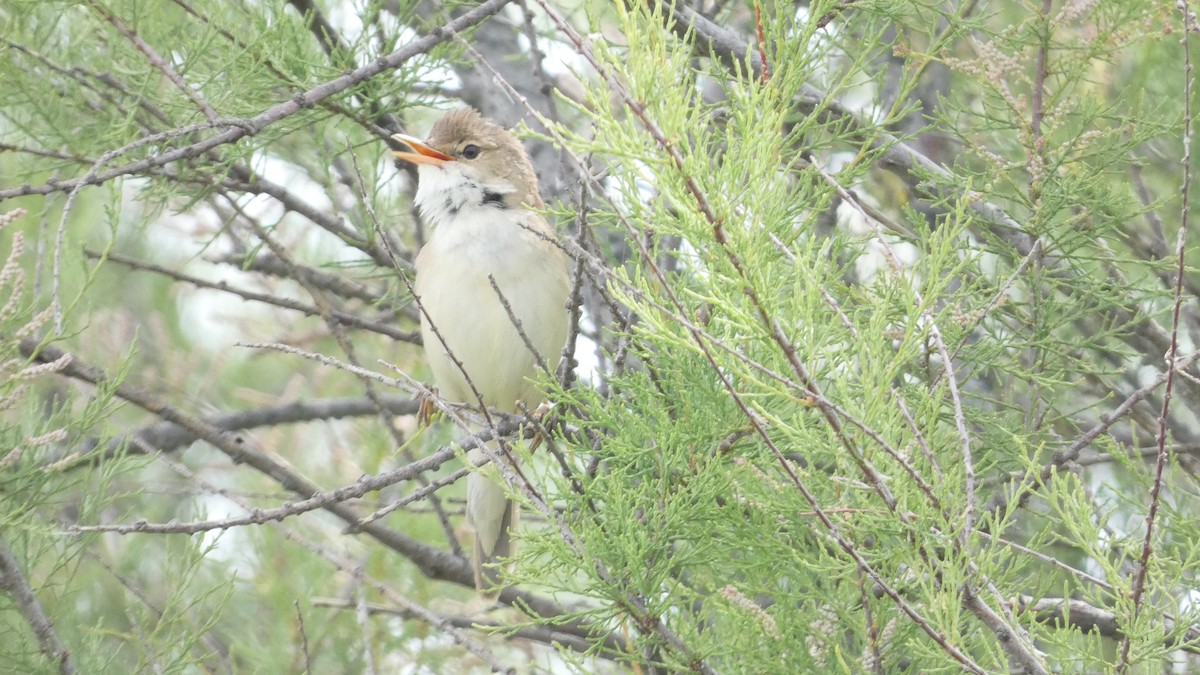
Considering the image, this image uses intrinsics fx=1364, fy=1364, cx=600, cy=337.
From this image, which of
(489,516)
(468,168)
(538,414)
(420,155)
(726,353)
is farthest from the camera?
(489,516)

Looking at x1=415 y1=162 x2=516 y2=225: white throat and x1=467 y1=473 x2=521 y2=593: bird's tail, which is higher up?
x1=415 y1=162 x2=516 y2=225: white throat

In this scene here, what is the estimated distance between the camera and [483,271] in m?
4.23

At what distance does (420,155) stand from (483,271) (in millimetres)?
451

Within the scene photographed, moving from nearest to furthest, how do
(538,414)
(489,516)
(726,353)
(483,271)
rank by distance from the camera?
(726,353) < (538,414) < (483,271) < (489,516)

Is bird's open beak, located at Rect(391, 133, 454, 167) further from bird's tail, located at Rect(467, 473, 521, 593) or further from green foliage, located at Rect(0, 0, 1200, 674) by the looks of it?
bird's tail, located at Rect(467, 473, 521, 593)

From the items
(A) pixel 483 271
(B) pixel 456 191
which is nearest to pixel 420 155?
(B) pixel 456 191

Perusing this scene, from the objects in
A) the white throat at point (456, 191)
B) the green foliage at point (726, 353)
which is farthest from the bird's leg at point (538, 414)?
the white throat at point (456, 191)

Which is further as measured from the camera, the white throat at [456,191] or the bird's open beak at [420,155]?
the white throat at [456,191]

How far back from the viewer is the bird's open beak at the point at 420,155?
425cm

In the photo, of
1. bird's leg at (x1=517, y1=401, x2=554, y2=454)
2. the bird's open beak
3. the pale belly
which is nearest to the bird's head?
the bird's open beak

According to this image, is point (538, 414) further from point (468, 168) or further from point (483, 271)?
point (468, 168)

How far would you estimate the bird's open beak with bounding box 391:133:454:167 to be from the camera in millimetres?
4246

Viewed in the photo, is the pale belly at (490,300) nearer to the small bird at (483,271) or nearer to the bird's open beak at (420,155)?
the small bird at (483,271)

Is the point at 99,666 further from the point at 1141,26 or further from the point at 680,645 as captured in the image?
the point at 1141,26
